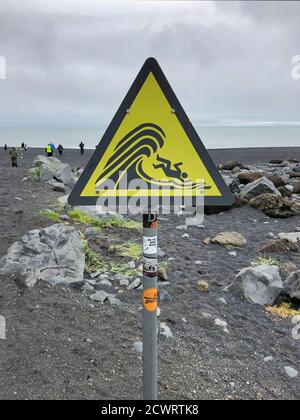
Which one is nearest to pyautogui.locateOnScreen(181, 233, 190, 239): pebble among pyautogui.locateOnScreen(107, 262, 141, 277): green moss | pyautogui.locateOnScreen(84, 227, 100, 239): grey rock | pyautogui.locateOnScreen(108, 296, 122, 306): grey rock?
pyautogui.locateOnScreen(84, 227, 100, 239): grey rock

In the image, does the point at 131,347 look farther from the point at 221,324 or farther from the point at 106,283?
the point at 106,283

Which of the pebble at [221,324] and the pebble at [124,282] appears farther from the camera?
the pebble at [124,282]

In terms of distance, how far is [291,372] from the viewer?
15.0 ft

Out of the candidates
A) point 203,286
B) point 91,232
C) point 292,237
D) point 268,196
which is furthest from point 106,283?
point 268,196

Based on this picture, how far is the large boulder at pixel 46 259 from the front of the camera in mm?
5590

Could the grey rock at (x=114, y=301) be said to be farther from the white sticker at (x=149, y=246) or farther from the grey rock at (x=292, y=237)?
the grey rock at (x=292, y=237)

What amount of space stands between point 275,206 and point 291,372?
7.87 metres

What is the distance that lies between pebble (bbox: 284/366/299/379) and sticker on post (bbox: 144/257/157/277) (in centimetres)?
287

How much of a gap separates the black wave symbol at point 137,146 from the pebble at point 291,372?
330 centimetres

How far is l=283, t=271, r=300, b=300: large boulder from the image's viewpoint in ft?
20.1

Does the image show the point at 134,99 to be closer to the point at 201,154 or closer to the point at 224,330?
the point at 201,154

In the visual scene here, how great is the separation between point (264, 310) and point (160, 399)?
274cm

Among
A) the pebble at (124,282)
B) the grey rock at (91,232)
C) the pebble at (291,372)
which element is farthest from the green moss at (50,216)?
the pebble at (291,372)

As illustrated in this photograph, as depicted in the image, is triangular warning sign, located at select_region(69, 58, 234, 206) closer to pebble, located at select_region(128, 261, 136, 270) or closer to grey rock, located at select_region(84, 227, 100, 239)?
pebble, located at select_region(128, 261, 136, 270)
